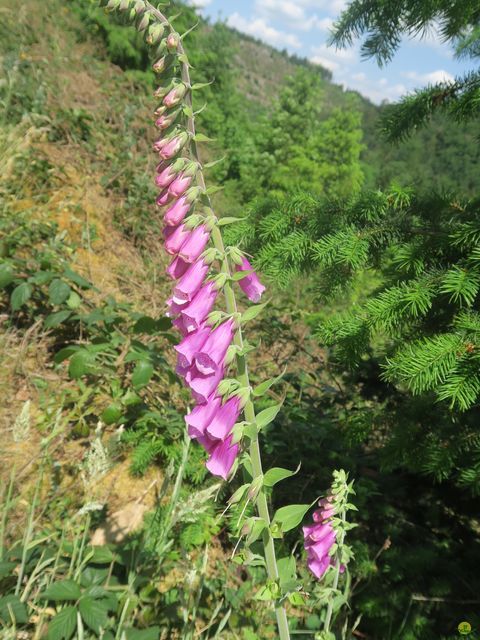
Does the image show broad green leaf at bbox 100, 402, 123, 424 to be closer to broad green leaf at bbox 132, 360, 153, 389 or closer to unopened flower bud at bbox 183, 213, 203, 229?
broad green leaf at bbox 132, 360, 153, 389

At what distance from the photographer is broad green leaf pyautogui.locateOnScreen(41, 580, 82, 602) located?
5.30 ft

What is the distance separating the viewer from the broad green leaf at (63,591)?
1.61 m

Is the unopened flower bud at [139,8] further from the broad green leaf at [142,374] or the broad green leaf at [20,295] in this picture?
the broad green leaf at [20,295]

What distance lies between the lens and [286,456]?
317cm

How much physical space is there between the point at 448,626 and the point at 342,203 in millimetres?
2000

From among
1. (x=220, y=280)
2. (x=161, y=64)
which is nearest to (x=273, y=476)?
(x=220, y=280)

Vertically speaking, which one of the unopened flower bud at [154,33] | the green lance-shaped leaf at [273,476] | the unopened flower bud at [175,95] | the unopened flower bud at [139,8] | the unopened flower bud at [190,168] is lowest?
the green lance-shaped leaf at [273,476]

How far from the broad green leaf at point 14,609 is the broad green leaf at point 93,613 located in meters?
0.19

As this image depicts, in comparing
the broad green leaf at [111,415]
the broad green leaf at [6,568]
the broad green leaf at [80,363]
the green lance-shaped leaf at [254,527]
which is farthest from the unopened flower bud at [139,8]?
the broad green leaf at [111,415]

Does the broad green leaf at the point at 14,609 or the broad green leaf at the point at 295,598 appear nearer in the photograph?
the broad green leaf at the point at 295,598

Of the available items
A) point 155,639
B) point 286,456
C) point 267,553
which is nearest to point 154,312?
point 286,456

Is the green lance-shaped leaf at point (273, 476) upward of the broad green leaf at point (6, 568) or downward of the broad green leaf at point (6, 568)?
upward

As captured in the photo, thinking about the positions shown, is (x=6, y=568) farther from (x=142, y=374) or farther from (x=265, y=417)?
(x=142, y=374)

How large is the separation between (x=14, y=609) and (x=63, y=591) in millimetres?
161
